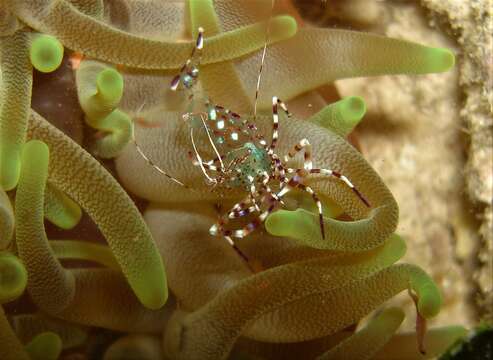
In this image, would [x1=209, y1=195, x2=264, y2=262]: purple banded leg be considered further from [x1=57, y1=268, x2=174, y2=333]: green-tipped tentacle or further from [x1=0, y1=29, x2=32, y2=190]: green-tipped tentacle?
[x1=0, y1=29, x2=32, y2=190]: green-tipped tentacle

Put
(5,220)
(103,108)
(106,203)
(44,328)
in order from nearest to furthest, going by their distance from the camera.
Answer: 1. (5,220)
2. (106,203)
3. (103,108)
4. (44,328)

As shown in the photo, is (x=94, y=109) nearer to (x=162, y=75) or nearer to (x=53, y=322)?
(x=162, y=75)

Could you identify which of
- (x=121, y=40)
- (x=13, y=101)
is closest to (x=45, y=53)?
(x=13, y=101)

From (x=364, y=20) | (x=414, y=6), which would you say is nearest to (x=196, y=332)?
(x=364, y=20)

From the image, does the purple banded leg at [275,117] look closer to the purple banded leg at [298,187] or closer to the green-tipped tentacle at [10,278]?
the purple banded leg at [298,187]

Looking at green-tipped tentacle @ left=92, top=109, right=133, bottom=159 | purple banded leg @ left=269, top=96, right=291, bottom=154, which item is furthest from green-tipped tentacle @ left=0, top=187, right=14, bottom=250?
purple banded leg @ left=269, top=96, right=291, bottom=154

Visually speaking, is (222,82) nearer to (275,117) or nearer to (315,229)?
(275,117)
